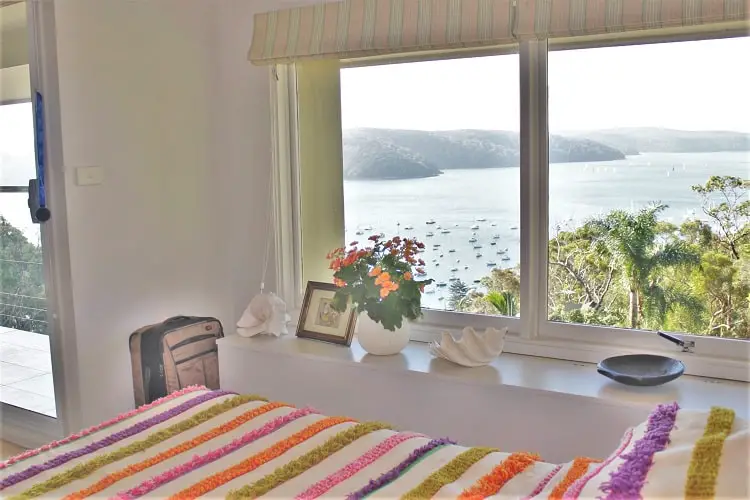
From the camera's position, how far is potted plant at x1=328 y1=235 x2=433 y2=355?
2.74 metres

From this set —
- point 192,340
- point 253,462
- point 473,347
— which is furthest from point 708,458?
point 192,340

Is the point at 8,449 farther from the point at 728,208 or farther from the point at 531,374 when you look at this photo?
the point at 728,208

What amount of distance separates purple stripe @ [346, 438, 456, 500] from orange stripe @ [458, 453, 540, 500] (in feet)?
0.57

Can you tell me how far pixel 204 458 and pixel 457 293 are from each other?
144 cm

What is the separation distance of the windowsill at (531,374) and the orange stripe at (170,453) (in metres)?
0.69

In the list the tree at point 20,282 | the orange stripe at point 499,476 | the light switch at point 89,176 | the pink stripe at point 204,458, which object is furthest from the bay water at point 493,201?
the tree at point 20,282

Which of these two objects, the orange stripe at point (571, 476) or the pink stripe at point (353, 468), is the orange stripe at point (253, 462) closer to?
the pink stripe at point (353, 468)

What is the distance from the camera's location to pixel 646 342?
8.38 feet

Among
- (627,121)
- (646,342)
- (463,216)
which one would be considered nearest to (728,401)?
(646,342)

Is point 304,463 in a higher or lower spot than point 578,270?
lower

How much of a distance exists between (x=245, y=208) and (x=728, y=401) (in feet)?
6.72

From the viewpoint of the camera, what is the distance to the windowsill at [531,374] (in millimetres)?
2236

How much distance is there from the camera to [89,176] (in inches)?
116

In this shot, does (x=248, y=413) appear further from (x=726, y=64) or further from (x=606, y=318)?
(x=726, y=64)
